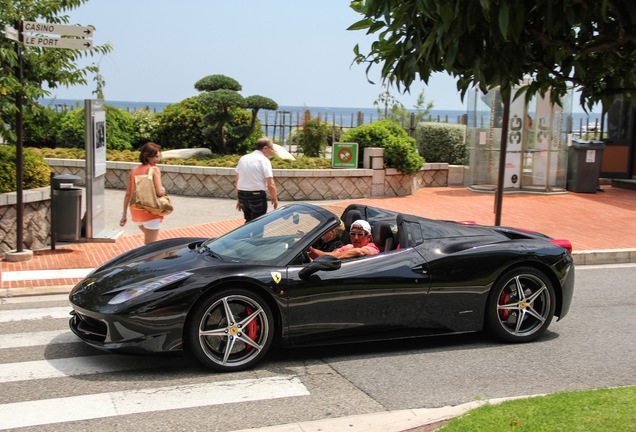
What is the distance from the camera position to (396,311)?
22.4ft

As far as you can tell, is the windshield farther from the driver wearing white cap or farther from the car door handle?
the car door handle

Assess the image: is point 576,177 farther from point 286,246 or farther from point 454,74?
point 454,74

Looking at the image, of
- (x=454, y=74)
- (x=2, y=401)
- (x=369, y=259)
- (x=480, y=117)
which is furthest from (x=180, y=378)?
(x=480, y=117)

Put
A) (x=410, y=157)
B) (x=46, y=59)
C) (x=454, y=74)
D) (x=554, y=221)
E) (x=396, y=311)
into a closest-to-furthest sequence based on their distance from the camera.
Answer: (x=454, y=74)
(x=396, y=311)
(x=46, y=59)
(x=554, y=221)
(x=410, y=157)

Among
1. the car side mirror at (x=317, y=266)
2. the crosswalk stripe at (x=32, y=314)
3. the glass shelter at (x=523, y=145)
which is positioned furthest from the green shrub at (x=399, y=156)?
the car side mirror at (x=317, y=266)

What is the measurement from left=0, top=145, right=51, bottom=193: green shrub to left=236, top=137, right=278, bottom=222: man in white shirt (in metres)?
3.17

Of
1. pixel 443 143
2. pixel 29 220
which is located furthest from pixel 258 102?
pixel 29 220

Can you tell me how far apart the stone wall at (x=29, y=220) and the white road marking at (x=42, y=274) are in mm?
986

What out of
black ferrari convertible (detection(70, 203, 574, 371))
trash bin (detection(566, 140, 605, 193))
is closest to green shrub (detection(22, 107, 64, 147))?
trash bin (detection(566, 140, 605, 193))

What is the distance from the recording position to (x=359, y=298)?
668 centimetres

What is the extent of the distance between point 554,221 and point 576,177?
13.5 feet

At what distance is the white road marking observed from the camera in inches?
385

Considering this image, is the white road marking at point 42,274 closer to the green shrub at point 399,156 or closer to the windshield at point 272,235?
the windshield at point 272,235

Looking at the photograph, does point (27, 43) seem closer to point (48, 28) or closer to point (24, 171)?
point (48, 28)
